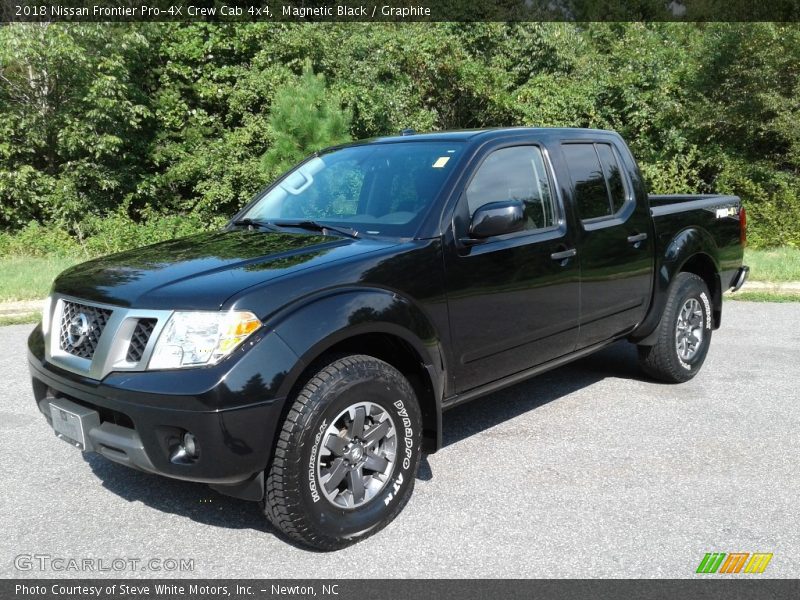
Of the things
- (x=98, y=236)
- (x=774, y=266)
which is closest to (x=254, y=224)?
(x=774, y=266)

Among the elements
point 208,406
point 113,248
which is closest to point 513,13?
point 113,248

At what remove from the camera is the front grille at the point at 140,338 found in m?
3.17

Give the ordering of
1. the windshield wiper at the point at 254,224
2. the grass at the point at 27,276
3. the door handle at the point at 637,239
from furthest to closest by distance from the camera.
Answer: the grass at the point at 27,276 < the door handle at the point at 637,239 < the windshield wiper at the point at 254,224

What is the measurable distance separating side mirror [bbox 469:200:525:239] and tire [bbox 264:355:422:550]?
34.8 inches

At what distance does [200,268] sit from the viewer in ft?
11.6

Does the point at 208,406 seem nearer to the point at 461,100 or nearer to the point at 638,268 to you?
the point at 638,268

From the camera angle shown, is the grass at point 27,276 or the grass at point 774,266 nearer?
the grass at point 27,276

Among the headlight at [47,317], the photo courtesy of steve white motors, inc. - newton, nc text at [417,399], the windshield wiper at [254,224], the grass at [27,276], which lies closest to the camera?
the photo courtesy of steve white motors, inc. - newton, nc text at [417,399]

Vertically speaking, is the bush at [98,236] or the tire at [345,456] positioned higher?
the tire at [345,456]

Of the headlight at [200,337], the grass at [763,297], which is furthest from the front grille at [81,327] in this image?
Answer: the grass at [763,297]

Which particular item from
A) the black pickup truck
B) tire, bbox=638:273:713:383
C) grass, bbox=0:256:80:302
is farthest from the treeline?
the black pickup truck

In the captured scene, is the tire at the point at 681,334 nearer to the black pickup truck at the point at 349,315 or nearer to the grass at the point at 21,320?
the black pickup truck at the point at 349,315

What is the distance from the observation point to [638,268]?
5.23 meters

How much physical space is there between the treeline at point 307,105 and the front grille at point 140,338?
44.7 feet
